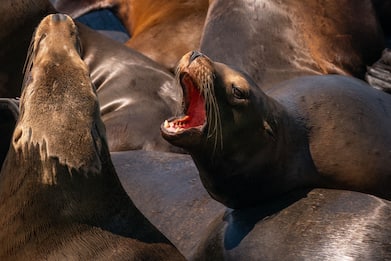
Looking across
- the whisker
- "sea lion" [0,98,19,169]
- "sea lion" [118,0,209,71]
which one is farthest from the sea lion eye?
"sea lion" [118,0,209,71]

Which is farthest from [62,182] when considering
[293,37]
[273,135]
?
[293,37]

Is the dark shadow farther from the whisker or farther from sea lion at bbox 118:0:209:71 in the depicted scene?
sea lion at bbox 118:0:209:71

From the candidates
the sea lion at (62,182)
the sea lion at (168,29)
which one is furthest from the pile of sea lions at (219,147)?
the sea lion at (168,29)

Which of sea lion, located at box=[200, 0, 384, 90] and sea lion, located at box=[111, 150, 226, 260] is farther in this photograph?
sea lion, located at box=[200, 0, 384, 90]

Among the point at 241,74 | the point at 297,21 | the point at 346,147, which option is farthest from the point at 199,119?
the point at 297,21

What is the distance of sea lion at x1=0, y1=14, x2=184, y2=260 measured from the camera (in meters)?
3.85

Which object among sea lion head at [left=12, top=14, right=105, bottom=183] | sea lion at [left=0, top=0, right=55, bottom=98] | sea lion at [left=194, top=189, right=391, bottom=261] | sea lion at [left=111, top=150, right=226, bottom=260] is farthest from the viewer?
sea lion at [left=0, top=0, right=55, bottom=98]

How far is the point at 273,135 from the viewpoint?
4648 millimetres

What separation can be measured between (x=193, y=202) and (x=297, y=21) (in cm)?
160

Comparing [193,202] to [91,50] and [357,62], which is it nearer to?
[357,62]

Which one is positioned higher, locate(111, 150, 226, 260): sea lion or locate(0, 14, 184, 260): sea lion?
locate(0, 14, 184, 260): sea lion

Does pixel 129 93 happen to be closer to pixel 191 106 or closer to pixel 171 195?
pixel 171 195

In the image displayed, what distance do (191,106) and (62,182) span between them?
0.75 meters

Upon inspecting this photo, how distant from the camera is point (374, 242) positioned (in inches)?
168
